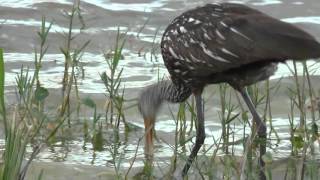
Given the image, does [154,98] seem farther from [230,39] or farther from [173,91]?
[230,39]

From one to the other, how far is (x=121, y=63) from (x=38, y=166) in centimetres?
251

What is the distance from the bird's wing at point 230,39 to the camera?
5.79 m

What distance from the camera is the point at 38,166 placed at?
6891 millimetres

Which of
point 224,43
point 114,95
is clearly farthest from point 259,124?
point 114,95

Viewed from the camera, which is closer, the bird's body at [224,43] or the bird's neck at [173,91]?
the bird's body at [224,43]

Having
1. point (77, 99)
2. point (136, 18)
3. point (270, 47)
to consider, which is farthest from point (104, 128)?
point (136, 18)

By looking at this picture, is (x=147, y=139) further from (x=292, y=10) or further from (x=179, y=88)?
(x=292, y=10)

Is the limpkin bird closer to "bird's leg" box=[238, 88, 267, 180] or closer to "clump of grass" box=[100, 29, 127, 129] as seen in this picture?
"bird's leg" box=[238, 88, 267, 180]

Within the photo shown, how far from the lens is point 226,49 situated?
610 cm

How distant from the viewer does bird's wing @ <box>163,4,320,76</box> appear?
5.79 meters

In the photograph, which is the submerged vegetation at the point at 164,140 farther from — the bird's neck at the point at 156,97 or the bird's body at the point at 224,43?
the bird's body at the point at 224,43

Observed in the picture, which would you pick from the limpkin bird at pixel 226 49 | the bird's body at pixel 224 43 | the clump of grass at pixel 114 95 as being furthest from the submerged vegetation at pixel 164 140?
the bird's body at pixel 224 43

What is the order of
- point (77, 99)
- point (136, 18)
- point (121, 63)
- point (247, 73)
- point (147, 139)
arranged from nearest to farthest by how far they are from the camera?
1. point (247, 73)
2. point (147, 139)
3. point (77, 99)
4. point (121, 63)
5. point (136, 18)

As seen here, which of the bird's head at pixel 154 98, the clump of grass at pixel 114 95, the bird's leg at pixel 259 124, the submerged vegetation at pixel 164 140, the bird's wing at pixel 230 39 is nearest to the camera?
the bird's wing at pixel 230 39
